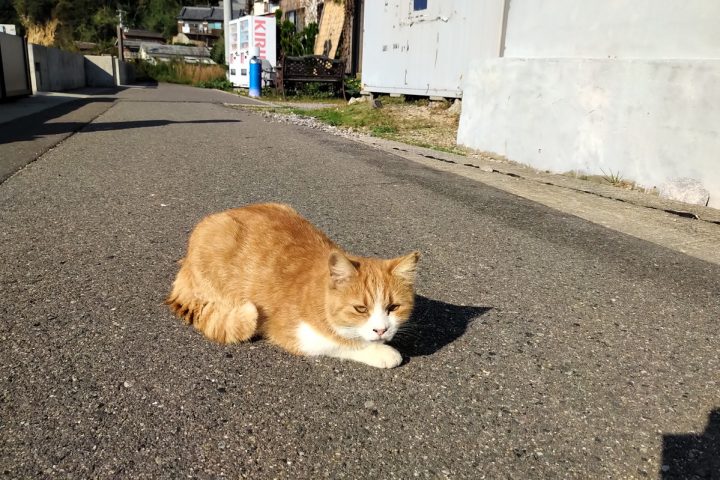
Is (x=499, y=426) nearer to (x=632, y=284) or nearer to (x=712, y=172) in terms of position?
(x=632, y=284)

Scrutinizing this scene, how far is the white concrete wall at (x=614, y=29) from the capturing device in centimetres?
608

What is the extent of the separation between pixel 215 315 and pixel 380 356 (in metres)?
0.86

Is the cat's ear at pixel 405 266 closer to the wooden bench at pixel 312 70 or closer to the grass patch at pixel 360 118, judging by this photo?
the grass patch at pixel 360 118

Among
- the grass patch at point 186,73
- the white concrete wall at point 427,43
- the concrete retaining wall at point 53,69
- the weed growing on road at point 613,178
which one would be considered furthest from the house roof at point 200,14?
the weed growing on road at point 613,178

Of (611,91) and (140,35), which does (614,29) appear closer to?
(611,91)

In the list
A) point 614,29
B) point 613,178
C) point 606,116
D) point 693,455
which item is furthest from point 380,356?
point 614,29

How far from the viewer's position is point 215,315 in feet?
8.66

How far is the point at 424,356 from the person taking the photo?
2.59m

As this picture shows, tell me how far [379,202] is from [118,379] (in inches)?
145

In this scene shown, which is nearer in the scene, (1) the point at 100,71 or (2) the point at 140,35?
(1) the point at 100,71

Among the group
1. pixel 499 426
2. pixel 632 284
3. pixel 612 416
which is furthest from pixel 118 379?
pixel 632 284

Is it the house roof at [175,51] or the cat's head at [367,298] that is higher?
the house roof at [175,51]

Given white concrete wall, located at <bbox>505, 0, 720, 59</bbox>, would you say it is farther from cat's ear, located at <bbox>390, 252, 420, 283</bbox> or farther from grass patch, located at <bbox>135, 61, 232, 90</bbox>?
grass patch, located at <bbox>135, 61, 232, 90</bbox>

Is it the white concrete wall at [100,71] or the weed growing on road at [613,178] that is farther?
the white concrete wall at [100,71]
